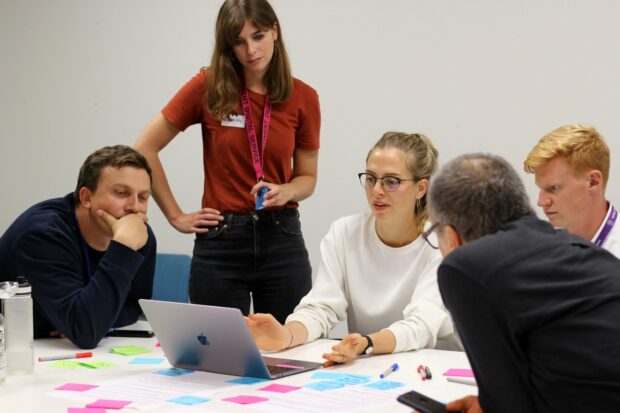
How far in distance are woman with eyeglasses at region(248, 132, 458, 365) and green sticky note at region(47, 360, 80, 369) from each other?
26.9 inches

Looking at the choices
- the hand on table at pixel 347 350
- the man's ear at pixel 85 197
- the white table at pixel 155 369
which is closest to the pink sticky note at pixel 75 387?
the white table at pixel 155 369

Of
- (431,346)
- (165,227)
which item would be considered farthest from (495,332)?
(165,227)

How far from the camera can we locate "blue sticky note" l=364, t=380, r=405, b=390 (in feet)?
5.98

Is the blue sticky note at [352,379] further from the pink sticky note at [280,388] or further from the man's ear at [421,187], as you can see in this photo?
the man's ear at [421,187]

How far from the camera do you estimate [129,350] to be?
2.27 meters

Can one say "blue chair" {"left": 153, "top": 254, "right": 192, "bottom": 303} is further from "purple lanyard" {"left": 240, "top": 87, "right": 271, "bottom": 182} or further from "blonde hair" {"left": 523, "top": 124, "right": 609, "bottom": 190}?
"blonde hair" {"left": 523, "top": 124, "right": 609, "bottom": 190}

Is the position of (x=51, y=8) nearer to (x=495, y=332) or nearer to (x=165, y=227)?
(x=165, y=227)

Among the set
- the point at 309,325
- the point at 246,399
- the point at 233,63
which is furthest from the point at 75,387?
the point at 233,63

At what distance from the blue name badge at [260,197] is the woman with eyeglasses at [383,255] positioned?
0.28 meters

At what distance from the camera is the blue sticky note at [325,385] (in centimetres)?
181

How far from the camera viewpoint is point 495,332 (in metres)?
1.25

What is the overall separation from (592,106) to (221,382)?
2.39 metres

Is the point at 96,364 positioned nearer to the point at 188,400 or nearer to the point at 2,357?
the point at 2,357

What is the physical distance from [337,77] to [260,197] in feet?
4.66
